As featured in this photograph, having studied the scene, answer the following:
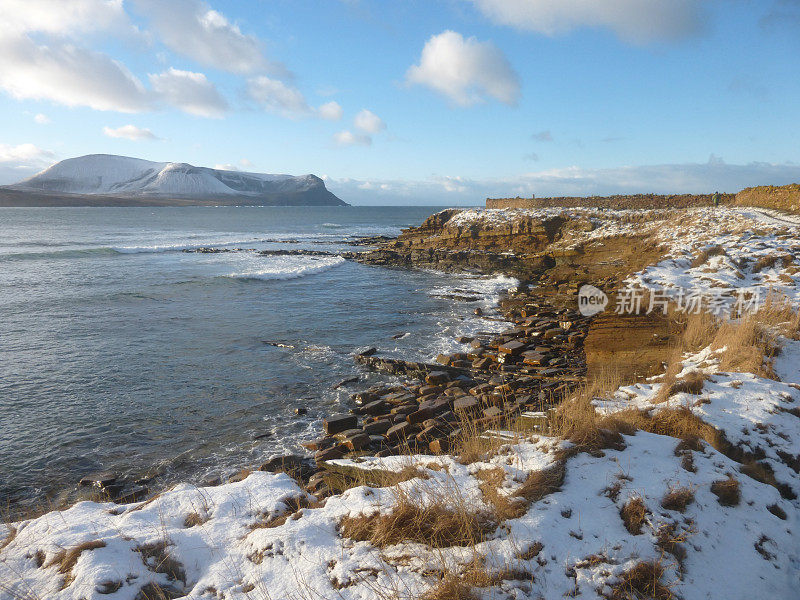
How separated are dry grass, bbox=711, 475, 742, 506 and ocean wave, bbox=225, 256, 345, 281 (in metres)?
27.1

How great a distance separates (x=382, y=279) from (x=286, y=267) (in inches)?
354

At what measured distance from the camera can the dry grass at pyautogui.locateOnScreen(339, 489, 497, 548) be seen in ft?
11.9

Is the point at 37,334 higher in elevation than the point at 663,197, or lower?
lower

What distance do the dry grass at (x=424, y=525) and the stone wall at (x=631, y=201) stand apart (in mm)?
45641

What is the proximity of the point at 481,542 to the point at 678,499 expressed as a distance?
1899 mm

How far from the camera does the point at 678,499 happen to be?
153 inches

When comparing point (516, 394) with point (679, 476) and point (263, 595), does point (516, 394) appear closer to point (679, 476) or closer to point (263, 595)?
point (679, 476)

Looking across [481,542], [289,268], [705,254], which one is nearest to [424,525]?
[481,542]

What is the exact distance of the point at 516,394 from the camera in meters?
10.1

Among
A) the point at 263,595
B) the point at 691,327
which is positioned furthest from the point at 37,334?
the point at 691,327

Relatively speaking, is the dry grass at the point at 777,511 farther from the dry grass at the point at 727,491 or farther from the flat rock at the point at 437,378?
the flat rock at the point at 437,378

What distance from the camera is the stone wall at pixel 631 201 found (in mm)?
40884

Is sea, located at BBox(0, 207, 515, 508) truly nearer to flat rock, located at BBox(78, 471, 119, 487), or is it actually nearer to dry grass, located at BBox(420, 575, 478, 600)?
flat rock, located at BBox(78, 471, 119, 487)

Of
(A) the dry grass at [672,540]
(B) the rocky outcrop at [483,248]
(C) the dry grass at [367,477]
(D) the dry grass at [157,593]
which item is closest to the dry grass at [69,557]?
(D) the dry grass at [157,593]
